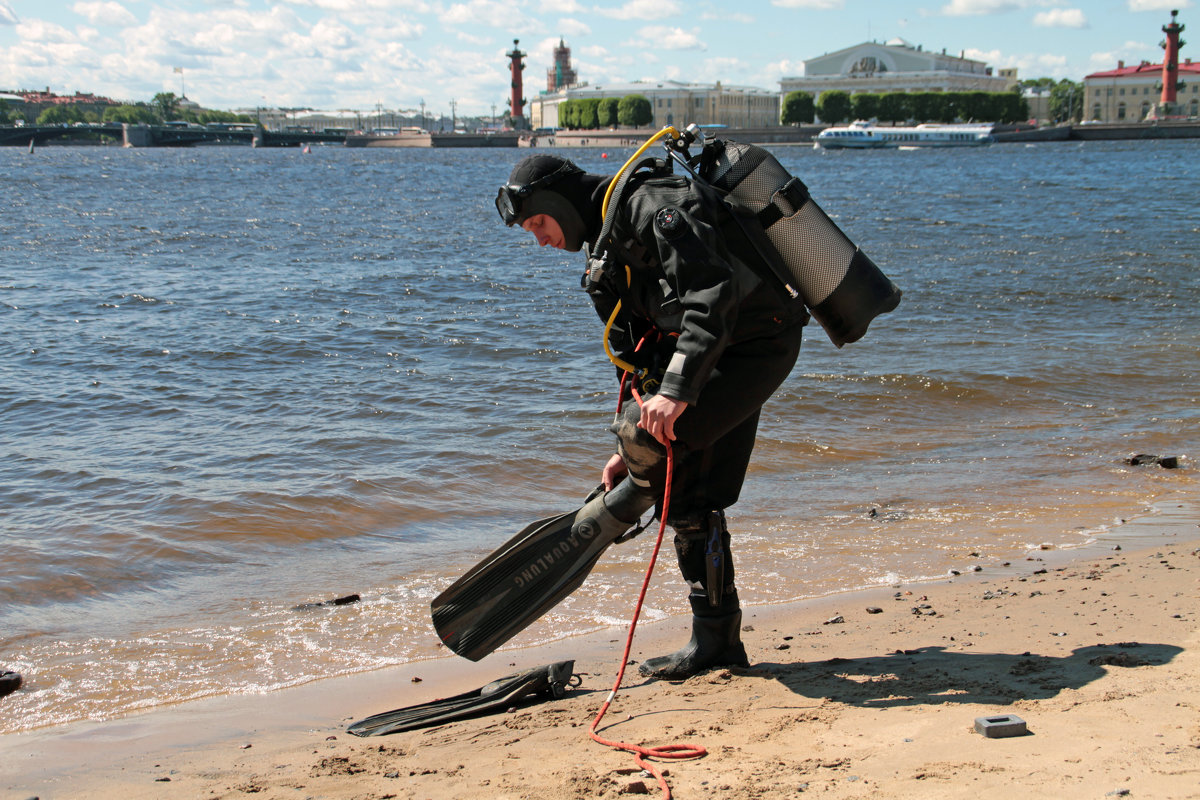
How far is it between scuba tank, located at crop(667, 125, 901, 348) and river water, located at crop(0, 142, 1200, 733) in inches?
72.2

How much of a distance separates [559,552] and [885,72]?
164 m

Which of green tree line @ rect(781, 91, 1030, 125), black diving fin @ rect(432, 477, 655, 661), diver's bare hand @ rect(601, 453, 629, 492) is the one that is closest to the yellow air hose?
diver's bare hand @ rect(601, 453, 629, 492)

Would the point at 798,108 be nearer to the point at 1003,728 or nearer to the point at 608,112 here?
the point at 608,112

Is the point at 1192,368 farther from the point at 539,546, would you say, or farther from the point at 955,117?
the point at 955,117

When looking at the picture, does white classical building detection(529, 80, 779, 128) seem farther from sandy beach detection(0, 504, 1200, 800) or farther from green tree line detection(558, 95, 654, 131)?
sandy beach detection(0, 504, 1200, 800)

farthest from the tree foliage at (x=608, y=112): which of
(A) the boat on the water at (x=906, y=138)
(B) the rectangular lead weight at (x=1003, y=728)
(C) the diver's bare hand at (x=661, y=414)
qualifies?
(B) the rectangular lead weight at (x=1003, y=728)

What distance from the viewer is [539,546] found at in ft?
12.2

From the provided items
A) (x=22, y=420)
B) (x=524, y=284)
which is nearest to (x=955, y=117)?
(x=524, y=284)

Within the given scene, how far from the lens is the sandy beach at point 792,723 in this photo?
2.55 m

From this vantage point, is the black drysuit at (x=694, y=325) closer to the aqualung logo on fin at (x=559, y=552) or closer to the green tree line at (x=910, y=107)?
the aqualung logo on fin at (x=559, y=552)

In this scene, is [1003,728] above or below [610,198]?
below

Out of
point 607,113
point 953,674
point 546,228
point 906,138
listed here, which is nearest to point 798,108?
point 607,113

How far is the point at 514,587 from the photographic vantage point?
3742 mm

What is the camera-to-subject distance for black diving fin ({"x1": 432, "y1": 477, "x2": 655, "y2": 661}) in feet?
12.1
